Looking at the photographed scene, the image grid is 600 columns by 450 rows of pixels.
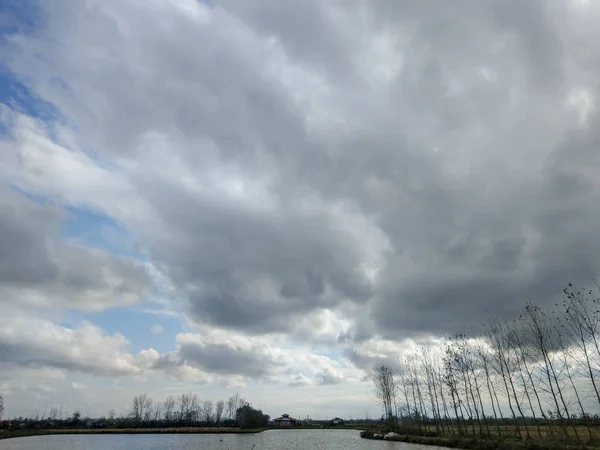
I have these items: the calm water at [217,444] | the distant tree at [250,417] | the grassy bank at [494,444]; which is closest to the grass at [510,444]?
the grassy bank at [494,444]

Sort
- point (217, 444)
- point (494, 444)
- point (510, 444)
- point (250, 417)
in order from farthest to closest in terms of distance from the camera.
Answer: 1. point (250, 417)
2. point (217, 444)
3. point (494, 444)
4. point (510, 444)

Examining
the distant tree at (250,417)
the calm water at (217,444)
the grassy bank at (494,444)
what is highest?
the distant tree at (250,417)

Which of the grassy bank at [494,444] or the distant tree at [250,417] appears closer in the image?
the grassy bank at [494,444]

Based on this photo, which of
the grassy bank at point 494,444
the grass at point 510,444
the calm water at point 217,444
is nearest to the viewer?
the grass at point 510,444

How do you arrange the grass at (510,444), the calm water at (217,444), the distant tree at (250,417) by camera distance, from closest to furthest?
the grass at (510,444) → the calm water at (217,444) → the distant tree at (250,417)

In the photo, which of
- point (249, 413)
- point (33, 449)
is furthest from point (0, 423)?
point (33, 449)

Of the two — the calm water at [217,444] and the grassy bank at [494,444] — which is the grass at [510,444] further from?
the calm water at [217,444]

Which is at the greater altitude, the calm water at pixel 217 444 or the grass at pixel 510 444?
the calm water at pixel 217 444

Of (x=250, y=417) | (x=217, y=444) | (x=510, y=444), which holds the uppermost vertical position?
(x=250, y=417)

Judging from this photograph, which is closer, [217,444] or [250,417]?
[217,444]

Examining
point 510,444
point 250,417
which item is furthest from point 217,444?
point 250,417

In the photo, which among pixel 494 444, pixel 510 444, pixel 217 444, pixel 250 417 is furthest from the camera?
pixel 250 417

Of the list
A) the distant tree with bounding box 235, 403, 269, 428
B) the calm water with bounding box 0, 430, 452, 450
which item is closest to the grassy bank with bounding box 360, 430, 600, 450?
the calm water with bounding box 0, 430, 452, 450

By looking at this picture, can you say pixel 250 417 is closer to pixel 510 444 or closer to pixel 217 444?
pixel 217 444
